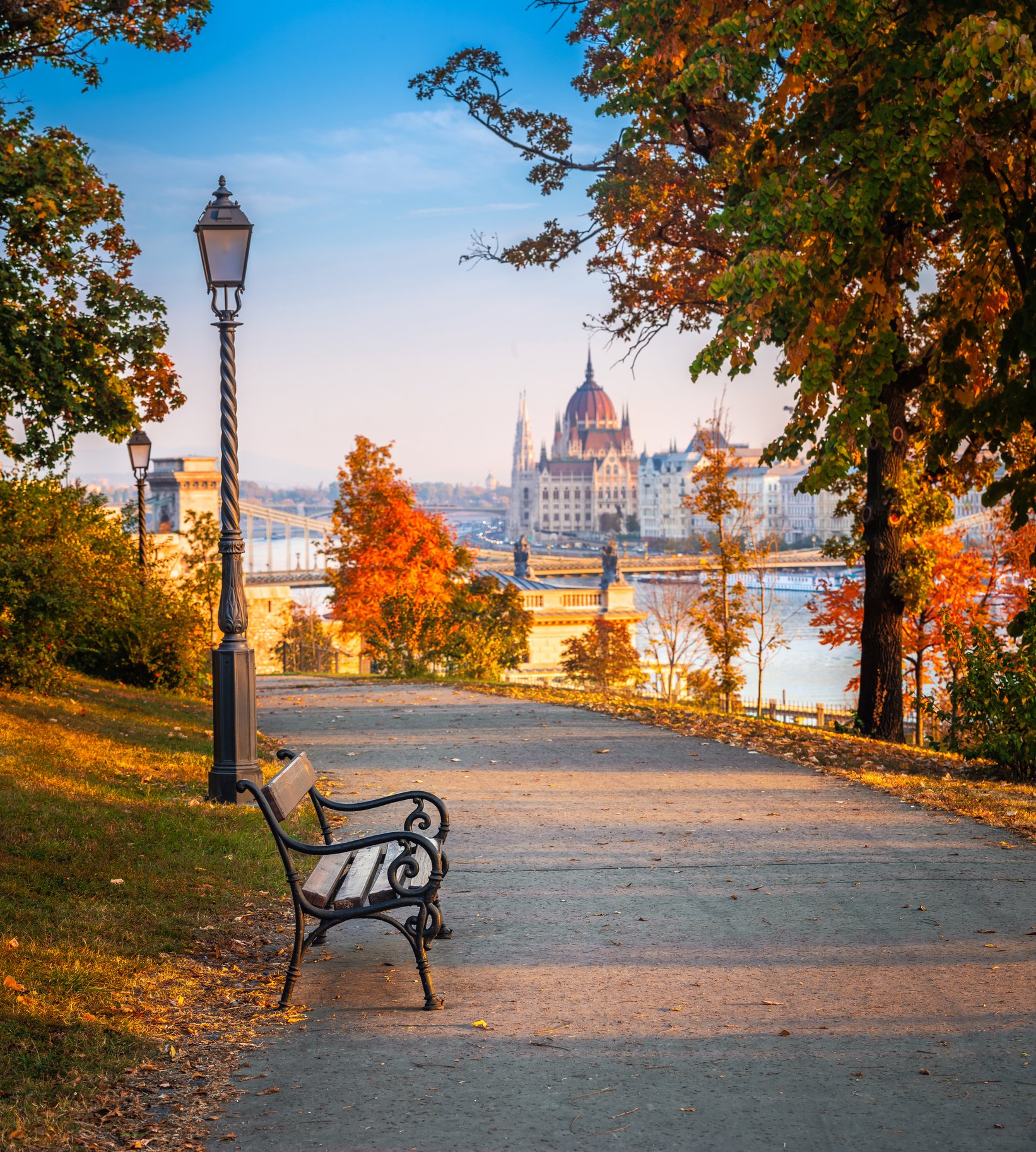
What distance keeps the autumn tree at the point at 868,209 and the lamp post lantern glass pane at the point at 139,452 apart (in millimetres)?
8900

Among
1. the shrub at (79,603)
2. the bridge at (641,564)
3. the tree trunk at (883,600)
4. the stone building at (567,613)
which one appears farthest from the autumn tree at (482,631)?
the bridge at (641,564)

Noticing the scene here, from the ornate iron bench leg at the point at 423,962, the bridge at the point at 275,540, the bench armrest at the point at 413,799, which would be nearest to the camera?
the ornate iron bench leg at the point at 423,962

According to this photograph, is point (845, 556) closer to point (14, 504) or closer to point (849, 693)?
point (14, 504)

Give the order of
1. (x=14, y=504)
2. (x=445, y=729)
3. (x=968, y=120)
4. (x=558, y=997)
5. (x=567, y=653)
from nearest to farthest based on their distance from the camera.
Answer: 1. (x=558, y=997)
2. (x=968, y=120)
3. (x=14, y=504)
4. (x=445, y=729)
5. (x=567, y=653)

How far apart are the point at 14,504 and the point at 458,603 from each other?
79.6 feet

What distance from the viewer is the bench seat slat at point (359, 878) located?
4695 millimetres

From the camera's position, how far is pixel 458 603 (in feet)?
114

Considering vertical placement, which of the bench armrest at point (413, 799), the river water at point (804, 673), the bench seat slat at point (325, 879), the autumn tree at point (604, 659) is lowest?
the river water at point (804, 673)

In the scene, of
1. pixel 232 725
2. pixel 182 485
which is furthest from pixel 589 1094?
pixel 182 485

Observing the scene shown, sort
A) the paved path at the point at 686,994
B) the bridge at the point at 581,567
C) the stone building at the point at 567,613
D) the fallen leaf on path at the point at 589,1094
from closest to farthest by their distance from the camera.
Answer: the paved path at the point at 686,994 < the fallen leaf on path at the point at 589,1094 < the stone building at the point at 567,613 < the bridge at the point at 581,567

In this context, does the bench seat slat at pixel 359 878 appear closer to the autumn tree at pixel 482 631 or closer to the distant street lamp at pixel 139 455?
the distant street lamp at pixel 139 455

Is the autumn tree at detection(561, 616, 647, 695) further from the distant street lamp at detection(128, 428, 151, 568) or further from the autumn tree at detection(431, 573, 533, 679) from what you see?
the distant street lamp at detection(128, 428, 151, 568)

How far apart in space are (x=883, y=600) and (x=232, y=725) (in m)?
8.69

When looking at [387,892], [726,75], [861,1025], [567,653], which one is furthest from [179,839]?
[567,653]
